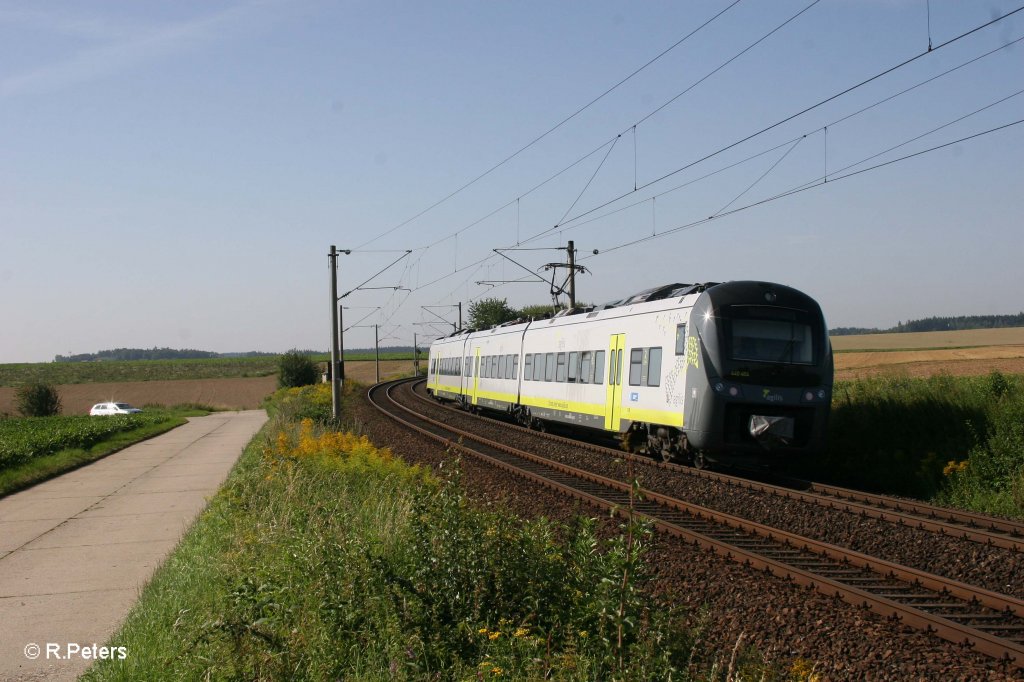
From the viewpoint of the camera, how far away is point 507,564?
682 centimetres

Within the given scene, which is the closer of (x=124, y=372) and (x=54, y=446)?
(x=54, y=446)

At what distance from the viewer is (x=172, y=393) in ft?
266

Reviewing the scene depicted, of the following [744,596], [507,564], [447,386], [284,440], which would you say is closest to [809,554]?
[744,596]

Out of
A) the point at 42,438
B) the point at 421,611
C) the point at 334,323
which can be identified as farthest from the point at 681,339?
the point at 42,438

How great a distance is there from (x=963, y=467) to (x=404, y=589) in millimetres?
9938

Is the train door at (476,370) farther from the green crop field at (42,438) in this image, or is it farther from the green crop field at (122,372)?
the green crop field at (122,372)

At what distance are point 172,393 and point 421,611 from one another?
80.9m

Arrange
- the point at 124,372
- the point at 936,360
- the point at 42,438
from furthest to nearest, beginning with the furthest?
1. the point at 124,372
2. the point at 936,360
3. the point at 42,438

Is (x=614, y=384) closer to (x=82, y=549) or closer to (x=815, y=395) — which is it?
(x=815, y=395)

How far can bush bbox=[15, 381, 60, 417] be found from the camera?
52.8 m

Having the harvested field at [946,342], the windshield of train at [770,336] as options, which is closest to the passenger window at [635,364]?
the windshield of train at [770,336]

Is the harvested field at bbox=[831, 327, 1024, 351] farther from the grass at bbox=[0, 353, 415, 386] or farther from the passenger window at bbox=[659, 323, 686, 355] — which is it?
the grass at bbox=[0, 353, 415, 386]

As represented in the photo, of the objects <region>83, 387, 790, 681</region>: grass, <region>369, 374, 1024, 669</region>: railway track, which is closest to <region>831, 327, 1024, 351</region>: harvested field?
<region>369, 374, 1024, 669</region>: railway track

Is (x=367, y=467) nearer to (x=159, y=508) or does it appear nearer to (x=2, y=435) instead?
(x=159, y=508)
